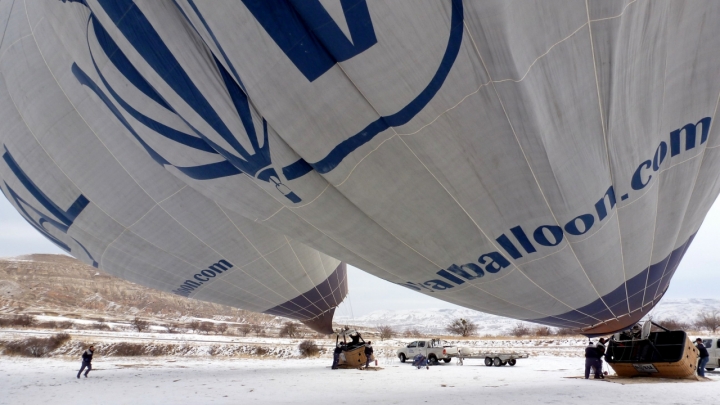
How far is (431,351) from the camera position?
62.0 ft

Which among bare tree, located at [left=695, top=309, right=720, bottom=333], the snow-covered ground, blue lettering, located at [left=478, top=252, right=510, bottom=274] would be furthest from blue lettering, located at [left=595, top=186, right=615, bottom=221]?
bare tree, located at [left=695, top=309, right=720, bottom=333]

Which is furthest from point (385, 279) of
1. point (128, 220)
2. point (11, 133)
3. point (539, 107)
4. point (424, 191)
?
point (11, 133)

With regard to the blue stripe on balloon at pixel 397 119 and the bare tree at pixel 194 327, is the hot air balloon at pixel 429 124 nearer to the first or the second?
the blue stripe on balloon at pixel 397 119

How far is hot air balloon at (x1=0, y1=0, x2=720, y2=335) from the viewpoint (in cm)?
514

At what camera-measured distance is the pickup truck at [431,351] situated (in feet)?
61.3

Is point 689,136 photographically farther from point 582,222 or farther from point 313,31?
point 313,31

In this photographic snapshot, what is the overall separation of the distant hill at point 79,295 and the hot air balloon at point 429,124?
8259 cm

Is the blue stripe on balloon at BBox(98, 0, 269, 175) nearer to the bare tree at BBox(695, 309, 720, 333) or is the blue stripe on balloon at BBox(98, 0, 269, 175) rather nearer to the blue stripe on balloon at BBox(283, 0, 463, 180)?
the blue stripe on balloon at BBox(283, 0, 463, 180)

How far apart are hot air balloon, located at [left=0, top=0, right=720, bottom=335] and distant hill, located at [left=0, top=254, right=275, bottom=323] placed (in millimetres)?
82586

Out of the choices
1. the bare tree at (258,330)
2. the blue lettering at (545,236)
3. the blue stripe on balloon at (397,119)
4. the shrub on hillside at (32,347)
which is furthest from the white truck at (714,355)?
Result: the bare tree at (258,330)

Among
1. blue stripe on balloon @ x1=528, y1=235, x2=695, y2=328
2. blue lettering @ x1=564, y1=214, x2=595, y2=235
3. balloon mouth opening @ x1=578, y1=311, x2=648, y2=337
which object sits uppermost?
blue lettering @ x1=564, y1=214, x2=595, y2=235

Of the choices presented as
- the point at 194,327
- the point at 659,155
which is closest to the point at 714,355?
the point at 659,155

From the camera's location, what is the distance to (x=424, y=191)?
21.0ft

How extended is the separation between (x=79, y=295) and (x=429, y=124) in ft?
358
